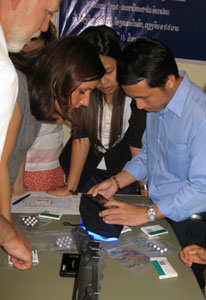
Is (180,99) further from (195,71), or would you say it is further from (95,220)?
(195,71)

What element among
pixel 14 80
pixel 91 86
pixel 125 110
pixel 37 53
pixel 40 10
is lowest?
pixel 125 110

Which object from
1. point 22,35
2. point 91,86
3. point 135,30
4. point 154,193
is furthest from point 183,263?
point 135,30

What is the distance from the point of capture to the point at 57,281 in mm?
961

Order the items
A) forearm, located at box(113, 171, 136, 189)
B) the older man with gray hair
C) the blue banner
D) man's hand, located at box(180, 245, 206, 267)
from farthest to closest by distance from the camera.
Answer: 1. the blue banner
2. forearm, located at box(113, 171, 136, 189)
3. man's hand, located at box(180, 245, 206, 267)
4. the older man with gray hair

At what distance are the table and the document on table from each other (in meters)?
0.31

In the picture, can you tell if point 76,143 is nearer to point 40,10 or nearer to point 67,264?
point 67,264

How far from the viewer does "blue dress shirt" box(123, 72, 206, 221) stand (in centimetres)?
129

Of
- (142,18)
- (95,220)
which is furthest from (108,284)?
(142,18)

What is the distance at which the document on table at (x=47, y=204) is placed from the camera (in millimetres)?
1367

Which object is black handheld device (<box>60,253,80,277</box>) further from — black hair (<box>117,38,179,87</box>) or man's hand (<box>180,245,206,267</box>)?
black hair (<box>117,38,179,87</box>)

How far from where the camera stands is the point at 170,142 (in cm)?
145

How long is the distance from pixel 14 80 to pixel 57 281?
2.11 ft

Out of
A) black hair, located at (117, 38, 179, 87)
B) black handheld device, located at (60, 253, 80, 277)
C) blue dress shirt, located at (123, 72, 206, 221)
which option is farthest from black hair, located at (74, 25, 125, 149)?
black handheld device, located at (60, 253, 80, 277)

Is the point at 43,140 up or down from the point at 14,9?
down
